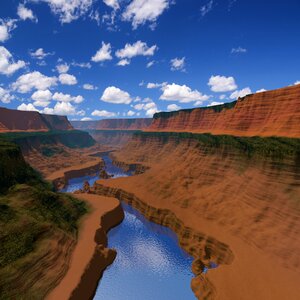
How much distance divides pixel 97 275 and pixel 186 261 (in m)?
14.8

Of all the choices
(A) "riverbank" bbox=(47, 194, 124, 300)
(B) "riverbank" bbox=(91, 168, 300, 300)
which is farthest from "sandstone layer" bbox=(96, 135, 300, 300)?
(A) "riverbank" bbox=(47, 194, 124, 300)

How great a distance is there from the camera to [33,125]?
16388cm

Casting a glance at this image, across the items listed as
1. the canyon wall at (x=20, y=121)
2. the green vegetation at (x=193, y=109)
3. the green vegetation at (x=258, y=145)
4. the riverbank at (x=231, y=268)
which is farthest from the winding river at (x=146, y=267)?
the canyon wall at (x=20, y=121)

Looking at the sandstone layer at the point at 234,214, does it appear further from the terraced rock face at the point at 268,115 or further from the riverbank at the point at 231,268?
the terraced rock face at the point at 268,115

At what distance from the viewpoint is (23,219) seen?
3400cm

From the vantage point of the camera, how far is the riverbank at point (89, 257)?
29.0m

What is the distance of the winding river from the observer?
3338 cm

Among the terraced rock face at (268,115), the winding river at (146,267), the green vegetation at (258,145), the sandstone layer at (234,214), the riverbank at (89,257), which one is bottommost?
the winding river at (146,267)

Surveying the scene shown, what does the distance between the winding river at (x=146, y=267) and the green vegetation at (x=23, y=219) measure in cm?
934

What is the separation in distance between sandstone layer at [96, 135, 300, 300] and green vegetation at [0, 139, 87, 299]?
20.2 m

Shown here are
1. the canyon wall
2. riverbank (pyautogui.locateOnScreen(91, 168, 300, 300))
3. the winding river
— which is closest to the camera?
riverbank (pyautogui.locateOnScreen(91, 168, 300, 300))

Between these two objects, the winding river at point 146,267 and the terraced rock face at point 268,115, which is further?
the terraced rock face at point 268,115

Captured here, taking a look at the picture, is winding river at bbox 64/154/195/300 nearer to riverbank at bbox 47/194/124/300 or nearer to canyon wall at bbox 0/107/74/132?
riverbank at bbox 47/194/124/300

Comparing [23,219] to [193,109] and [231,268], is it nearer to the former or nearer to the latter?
[231,268]
